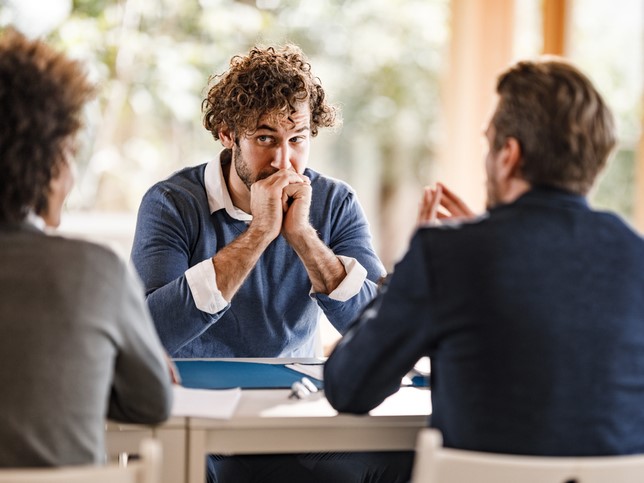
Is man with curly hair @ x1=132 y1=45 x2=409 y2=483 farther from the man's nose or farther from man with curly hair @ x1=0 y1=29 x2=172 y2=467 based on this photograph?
man with curly hair @ x1=0 y1=29 x2=172 y2=467

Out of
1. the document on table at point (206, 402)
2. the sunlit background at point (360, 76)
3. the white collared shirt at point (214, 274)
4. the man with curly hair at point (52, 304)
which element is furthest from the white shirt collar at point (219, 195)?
the sunlit background at point (360, 76)

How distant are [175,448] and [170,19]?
4.46m

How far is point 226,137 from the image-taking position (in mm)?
2344

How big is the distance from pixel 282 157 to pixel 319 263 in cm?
30

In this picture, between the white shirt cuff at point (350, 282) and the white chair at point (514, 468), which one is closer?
the white chair at point (514, 468)

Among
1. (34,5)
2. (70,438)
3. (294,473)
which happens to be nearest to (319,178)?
(294,473)

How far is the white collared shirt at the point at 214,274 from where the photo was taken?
2020 millimetres

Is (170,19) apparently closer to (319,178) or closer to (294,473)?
(319,178)

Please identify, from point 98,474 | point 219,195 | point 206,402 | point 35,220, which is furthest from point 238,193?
point 98,474

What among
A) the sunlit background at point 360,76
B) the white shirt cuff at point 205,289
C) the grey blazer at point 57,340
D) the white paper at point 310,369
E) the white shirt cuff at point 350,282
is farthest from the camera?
the sunlit background at point 360,76

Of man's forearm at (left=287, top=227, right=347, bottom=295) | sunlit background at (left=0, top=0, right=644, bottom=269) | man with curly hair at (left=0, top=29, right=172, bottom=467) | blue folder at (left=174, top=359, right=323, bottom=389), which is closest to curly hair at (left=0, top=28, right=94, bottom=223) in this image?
man with curly hair at (left=0, top=29, right=172, bottom=467)

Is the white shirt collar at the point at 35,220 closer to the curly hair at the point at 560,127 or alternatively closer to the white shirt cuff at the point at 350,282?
the curly hair at the point at 560,127

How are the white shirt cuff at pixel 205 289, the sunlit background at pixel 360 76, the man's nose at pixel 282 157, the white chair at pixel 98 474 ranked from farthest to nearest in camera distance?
the sunlit background at pixel 360 76
the man's nose at pixel 282 157
the white shirt cuff at pixel 205 289
the white chair at pixel 98 474

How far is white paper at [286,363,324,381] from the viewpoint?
1821 millimetres
